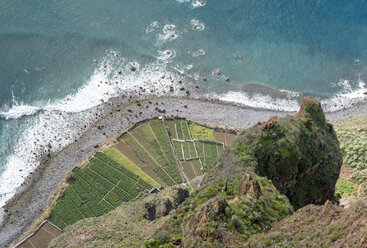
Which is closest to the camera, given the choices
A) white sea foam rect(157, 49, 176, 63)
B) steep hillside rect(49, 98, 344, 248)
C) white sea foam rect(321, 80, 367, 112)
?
steep hillside rect(49, 98, 344, 248)

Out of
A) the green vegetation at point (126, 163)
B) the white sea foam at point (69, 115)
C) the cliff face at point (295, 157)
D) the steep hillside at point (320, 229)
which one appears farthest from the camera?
the white sea foam at point (69, 115)

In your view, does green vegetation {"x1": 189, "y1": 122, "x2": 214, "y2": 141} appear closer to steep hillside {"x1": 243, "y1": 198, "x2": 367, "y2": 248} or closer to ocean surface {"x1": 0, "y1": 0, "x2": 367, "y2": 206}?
ocean surface {"x1": 0, "y1": 0, "x2": 367, "y2": 206}

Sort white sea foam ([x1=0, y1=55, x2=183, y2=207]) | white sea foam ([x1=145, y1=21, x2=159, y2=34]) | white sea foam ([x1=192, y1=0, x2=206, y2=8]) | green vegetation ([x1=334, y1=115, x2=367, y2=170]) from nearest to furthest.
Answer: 1. green vegetation ([x1=334, y1=115, x2=367, y2=170])
2. white sea foam ([x1=0, y1=55, x2=183, y2=207])
3. white sea foam ([x1=145, y1=21, x2=159, y2=34])
4. white sea foam ([x1=192, y1=0, x2=206, y2=8])

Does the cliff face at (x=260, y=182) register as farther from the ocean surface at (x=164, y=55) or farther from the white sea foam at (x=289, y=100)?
the ocean surface at (x=164, y=55)

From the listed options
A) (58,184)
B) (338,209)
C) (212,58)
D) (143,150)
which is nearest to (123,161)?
(143,150)

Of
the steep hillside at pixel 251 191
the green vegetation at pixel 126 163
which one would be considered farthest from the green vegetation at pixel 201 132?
the steep hillside at pixel 251 191

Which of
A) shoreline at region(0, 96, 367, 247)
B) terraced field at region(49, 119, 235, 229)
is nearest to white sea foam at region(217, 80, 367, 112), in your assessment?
shoreline at region(0, 96, 367, 247)

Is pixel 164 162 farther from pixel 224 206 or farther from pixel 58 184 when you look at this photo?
pixel 224 206
